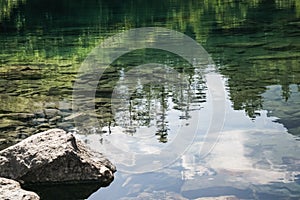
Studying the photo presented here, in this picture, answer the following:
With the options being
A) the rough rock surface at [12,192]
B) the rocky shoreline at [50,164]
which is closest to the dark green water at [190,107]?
the rocky shoreline at [50,164]

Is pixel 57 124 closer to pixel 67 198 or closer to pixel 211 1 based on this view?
pixel 67 198

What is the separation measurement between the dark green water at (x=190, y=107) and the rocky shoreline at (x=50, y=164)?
306mm

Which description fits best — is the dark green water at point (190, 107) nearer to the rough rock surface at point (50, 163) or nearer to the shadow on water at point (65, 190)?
the shadow on water at point (65, 190)

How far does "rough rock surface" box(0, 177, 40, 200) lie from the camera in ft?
24.5

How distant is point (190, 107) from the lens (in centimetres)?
1355

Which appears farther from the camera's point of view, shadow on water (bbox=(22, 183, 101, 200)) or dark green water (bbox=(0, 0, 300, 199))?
dark green water (bbox=(0, 0, 300, 199))

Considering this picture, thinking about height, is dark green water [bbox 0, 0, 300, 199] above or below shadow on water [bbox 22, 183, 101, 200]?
above

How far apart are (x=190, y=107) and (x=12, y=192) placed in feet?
22.0

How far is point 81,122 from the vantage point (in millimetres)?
12719

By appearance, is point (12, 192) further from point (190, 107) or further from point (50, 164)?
point (190, 107)

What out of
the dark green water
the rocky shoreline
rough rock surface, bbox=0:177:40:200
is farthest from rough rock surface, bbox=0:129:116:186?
rough rock surface, bbox=0:177:40:200

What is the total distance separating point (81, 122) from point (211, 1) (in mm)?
40808

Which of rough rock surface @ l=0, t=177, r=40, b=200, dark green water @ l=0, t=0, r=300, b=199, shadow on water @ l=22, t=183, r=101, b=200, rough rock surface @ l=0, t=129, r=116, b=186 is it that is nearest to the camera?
rough rock surface @ l=0, t=177, r=40, b=200

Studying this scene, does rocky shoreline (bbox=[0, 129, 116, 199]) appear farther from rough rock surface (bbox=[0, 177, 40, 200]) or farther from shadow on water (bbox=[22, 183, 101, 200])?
rough rock surface (bbox=[0, 177, 40, 200])
